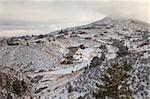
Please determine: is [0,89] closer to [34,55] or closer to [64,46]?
[34,55]

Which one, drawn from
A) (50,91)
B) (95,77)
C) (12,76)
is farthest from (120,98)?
(12,76)

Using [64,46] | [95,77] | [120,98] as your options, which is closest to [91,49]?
[64,46]

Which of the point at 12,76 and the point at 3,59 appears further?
the point at 3,59

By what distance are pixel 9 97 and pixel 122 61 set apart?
29049 mm

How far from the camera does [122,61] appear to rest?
70.1 metres

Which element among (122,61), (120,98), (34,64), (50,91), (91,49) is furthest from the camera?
(91,49)

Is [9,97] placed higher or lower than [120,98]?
lower

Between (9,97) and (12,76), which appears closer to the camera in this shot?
(9,97)

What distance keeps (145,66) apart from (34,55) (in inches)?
3943

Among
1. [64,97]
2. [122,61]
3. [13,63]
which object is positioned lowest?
[13,63]

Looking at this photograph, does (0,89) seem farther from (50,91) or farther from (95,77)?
(95,77)

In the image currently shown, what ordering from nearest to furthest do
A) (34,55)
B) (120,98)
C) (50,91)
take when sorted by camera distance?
(120,98), (50,91), (34,55)

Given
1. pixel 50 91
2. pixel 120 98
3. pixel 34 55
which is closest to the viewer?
pixel 120 98

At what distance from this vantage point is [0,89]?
86812mm
